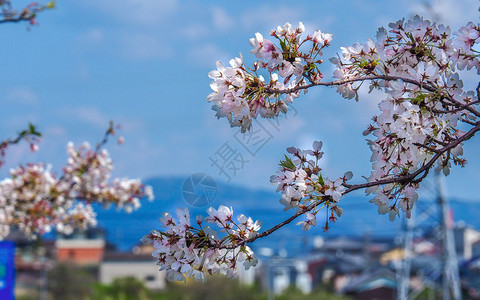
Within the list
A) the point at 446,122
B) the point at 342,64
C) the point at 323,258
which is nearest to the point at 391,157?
the point at 446,122

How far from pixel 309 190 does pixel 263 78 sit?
17.3 inches

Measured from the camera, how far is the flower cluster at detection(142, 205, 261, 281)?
2344 mm

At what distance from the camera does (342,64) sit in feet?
8.80

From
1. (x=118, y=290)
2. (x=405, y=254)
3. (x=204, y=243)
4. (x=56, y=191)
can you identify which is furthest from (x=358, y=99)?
(x=118, y=290)

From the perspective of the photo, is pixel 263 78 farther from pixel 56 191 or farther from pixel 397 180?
pixel 56 191

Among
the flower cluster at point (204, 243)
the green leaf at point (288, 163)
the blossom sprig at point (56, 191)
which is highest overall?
the blossom sprig at point (56, 191)

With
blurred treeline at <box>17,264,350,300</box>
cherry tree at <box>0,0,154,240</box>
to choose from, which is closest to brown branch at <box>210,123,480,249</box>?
cherry tree at <box>0,0,154,240</box>

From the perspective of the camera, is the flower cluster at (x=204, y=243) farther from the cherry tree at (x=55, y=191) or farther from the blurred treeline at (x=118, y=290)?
the blurred treeline at (x=118, y=290)

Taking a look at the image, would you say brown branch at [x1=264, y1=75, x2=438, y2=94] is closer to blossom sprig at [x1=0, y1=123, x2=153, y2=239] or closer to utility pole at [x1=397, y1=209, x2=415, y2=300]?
blossom sprig at [x1=0, y1=123, x2=153, y2=239]

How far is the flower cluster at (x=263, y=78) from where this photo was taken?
7.93ft

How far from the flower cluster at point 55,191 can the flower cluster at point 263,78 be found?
14.6 ft

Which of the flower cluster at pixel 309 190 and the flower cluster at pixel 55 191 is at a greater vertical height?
the flower cluster at pixel 55 191

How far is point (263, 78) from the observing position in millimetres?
2498

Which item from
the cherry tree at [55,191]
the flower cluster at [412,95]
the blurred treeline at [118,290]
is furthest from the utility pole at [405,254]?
the blurred treeline at [118,290]
